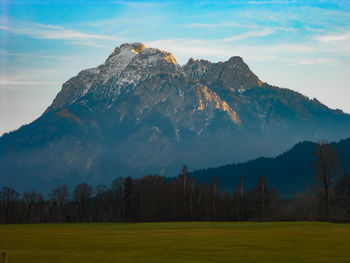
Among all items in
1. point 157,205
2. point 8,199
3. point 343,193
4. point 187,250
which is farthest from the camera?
point 8,199

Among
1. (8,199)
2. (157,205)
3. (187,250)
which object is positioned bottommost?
(187,250)

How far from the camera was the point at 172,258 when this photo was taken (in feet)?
154

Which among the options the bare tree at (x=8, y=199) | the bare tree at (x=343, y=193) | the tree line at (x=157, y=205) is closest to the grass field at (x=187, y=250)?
the bare tree at (x=343, y=193)

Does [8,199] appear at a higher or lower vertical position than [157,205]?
higher

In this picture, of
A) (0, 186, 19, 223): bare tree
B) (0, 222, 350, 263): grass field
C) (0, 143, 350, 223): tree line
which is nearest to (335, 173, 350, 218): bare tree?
(0, 143, 350, 223): tree line

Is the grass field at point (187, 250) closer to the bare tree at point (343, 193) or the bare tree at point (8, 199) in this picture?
the bare tree at point (343, 193)

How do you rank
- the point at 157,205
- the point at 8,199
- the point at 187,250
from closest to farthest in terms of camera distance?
1. the point at 187,250
2. the point at 157,205
3. the point at 8,199

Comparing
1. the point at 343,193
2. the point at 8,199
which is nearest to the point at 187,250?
the point at 343,193

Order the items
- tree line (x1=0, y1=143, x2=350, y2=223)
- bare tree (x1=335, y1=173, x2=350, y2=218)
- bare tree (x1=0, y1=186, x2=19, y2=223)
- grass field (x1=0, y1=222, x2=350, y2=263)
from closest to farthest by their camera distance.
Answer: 1. grass field (x1=0, y1=222, x2=350, y2=263)
2. bare tree (x1=335, y1=173, x2=350, y2=218)
3. tree line (x1=0, y1=143, x2=350, y2=223)
4. bare tree (x1=0, y1=186, x2=19, y2=223)

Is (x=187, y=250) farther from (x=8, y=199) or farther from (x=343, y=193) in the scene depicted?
(x=8, y=199)

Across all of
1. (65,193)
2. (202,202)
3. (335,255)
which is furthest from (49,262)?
(65,193)

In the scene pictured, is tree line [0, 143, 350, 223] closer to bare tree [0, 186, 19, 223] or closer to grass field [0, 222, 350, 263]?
bare tree [0, 186, 19, 223]

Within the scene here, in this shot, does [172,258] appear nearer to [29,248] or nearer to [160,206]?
[29,248]

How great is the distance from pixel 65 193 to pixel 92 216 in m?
19.1
